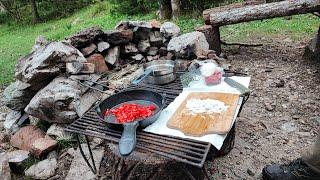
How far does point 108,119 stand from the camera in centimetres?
259

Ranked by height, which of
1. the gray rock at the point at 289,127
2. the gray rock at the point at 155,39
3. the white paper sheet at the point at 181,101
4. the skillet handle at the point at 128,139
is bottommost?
the gray rock at the point at 289,127

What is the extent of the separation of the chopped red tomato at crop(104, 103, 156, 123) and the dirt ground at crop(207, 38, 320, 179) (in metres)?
1.02

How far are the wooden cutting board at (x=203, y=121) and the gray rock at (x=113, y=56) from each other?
270cm

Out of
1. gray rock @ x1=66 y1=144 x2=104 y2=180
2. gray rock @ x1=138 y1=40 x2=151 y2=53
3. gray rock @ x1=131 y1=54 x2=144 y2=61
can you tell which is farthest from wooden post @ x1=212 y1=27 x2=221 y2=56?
gray rock @ x1=66 y1=144 x2=104 y2=180

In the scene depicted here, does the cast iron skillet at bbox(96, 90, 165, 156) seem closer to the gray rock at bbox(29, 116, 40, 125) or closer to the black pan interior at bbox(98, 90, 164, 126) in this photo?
the black pan interior at bbox(98, 90, 164, 126)

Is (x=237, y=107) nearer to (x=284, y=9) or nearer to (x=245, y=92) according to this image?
(x=245, y=92)

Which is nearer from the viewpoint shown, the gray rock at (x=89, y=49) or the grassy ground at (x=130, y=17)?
the gray rock at (x=89, y=49)

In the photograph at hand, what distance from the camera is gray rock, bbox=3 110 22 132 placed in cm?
450

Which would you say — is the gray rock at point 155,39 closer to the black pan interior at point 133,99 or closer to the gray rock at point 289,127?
the gray rock at point 289,127

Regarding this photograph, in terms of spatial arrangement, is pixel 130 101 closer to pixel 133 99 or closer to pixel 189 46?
pixel 133 99

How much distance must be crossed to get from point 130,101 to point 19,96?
2.19m

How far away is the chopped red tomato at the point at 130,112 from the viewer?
8.34ft

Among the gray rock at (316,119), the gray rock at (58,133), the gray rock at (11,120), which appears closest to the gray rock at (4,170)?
the gray rock at (58,133)

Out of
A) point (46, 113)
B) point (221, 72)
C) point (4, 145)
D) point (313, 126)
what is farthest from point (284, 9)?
point (4, 145)
